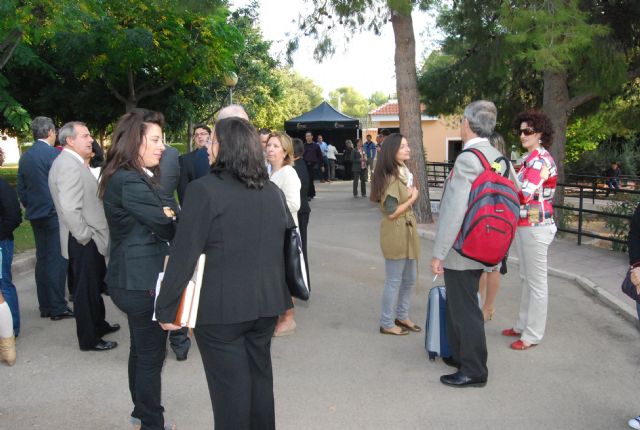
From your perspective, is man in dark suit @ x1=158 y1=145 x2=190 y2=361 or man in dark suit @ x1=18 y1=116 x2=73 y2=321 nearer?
man in dark suit @ x1=158 y1=145 x2=190 y2=361

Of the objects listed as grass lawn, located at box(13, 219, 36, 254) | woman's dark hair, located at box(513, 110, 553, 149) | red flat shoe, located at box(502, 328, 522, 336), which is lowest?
red flat shoe, located at box(502, 328, 522, 336)

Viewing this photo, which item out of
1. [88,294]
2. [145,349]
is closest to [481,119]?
[145,349]

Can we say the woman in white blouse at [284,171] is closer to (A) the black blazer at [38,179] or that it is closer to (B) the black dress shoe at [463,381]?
(B) the black dress shoe at [463,381]

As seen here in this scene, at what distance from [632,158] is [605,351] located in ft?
64.9

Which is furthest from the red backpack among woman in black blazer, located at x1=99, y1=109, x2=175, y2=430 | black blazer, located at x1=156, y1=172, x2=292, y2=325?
woman in black blazer, located at x1=99, y1=109, x2=175, y2=430

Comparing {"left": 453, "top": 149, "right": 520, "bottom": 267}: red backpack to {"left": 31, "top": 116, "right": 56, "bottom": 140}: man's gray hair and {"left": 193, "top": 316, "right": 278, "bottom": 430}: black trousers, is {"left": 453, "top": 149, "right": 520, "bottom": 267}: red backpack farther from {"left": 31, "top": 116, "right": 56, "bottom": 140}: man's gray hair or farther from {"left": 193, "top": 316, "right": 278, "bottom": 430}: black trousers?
{"left": 31, "top": 116, "right": 56, "bottom": 140}: man's gray hair

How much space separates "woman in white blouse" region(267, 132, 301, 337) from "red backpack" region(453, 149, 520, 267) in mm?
1713

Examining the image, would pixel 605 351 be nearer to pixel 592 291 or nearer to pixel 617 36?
pixel 592 291

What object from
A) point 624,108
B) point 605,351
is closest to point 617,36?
point 624,108

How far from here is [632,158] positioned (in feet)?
73.3

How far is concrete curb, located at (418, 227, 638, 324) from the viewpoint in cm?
593

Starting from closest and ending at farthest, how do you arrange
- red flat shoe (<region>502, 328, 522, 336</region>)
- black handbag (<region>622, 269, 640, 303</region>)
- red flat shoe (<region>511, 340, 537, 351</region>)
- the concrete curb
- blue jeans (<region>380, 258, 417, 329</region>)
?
black handbag (<region>622, 269, 640, 303</region>) → red flat shoe (<region>511, 340, 537, 351</region>) → blue jeans (<region>380, 258, 417, 329</region>) → red flat shoe (<region>502, 328, 522, 336</region>) → the concrete curb

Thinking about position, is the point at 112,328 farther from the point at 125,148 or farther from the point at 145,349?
the point at 125,148

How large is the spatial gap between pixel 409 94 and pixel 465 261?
27.6ft
